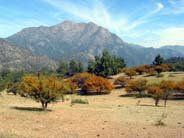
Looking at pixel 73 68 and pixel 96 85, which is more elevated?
pixel 73 68

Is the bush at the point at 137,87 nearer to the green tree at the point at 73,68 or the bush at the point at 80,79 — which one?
the bush at the point at 80,79

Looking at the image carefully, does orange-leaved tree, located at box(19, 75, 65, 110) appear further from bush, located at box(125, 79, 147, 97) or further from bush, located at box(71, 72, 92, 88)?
bush, located at box(71, 72, 92, 88)

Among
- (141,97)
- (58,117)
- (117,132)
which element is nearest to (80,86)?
(141,97)

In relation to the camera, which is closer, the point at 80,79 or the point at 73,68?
the point at 80,79

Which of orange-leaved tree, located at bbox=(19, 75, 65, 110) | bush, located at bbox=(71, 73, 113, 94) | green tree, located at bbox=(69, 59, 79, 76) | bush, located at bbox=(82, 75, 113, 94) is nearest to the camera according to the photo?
orange-leaved tree, located at bbox=(19, 75, 65, 110)

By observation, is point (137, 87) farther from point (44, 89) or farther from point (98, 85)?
point (44, 89)

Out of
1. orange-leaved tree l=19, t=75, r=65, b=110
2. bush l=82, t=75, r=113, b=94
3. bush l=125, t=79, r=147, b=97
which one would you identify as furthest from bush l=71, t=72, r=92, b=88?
orange-leaved tree l=19, t=75, r=65, b=110

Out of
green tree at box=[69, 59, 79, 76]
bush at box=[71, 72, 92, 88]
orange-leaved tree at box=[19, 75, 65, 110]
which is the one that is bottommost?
orange-leaved tree at box=[19, 75, 65, 110]

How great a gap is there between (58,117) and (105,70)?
343 feet

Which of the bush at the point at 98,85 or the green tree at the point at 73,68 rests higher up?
the green tree at the point at 73,68

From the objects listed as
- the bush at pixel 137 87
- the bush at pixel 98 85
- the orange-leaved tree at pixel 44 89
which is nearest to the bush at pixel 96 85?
the bush at pixel 98 85

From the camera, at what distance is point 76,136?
1238 inches

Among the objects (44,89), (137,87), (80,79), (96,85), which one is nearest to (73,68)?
(80,79)

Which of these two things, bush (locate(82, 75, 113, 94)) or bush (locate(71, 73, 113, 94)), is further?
bush (locate(71, 73, 113, 94))
